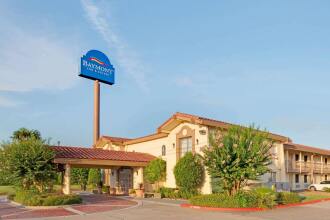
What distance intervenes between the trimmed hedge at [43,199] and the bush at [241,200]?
9.15 metres

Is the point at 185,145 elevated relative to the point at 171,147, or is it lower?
elevated

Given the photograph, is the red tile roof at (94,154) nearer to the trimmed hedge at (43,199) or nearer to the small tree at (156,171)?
the small tree at (156,171)

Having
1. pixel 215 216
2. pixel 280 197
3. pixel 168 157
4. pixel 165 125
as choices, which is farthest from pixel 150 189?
pixel 215 216

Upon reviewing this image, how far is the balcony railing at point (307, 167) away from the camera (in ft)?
138

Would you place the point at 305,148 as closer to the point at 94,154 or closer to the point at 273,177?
the point at 273,177

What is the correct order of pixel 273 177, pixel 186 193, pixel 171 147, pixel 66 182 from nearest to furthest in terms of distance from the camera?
pixel 66 182, pixel 186 193, pixel 171 147, pixel 273 177

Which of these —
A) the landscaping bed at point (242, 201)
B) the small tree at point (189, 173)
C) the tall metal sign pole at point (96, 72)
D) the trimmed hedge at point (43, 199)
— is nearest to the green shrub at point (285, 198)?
the landscaping bed at point (242, 201)

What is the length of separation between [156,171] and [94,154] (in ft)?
20.6

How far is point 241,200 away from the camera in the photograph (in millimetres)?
22594

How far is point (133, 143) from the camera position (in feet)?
137

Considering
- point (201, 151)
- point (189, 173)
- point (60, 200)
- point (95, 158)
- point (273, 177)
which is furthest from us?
point (273, 177)

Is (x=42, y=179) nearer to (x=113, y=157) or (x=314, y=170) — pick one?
(x=113, y=157)

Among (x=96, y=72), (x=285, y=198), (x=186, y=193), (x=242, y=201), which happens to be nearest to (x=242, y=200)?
(x=242, y=201)

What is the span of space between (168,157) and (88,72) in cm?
2438
